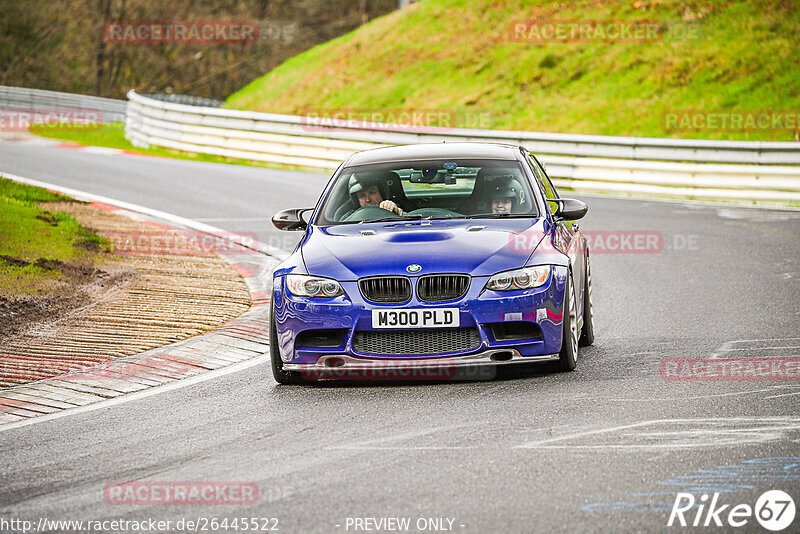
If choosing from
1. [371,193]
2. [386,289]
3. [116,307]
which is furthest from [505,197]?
[116,307]

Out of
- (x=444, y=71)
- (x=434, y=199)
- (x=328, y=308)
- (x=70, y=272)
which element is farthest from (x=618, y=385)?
(x=444, y=71)

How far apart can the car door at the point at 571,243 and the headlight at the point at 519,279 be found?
1.67ft

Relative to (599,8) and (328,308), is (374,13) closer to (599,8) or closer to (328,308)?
(599,8)

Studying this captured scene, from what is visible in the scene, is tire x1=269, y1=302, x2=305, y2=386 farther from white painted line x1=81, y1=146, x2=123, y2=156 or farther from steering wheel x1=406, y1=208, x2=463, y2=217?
white painted line x1=81, y1=146, x2=123, y2=156

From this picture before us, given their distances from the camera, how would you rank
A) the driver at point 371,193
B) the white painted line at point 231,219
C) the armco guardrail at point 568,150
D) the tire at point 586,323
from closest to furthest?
1. the tire at point 586,323
2. the driver at point 371,193
3. the white painted line at point 231,219
4. the armco guardrail at point 568,150

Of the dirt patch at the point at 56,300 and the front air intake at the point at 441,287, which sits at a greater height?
the front air intake at the point at 441,287

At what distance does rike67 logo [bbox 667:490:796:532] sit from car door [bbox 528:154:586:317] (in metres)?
3.02

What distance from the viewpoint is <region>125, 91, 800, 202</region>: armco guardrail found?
19.4m

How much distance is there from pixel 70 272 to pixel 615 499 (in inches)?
312

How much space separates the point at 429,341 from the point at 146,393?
1.92m

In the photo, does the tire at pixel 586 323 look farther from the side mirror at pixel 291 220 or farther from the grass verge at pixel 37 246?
the grass verge at pixel 37 246

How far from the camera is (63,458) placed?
582cm

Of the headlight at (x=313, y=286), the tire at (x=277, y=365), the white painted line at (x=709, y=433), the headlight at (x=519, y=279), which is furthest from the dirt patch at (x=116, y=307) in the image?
the white painted line at (x=709, y=433)

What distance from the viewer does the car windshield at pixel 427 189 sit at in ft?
27.6
